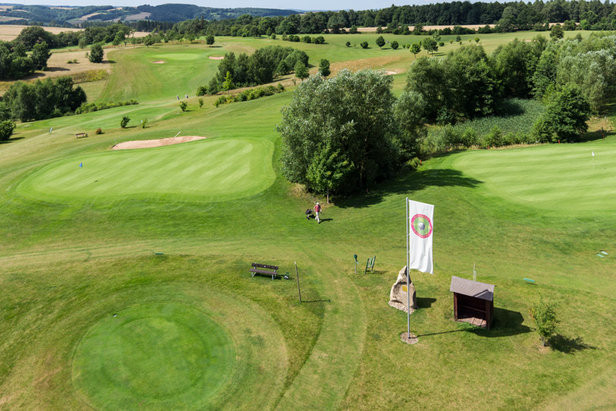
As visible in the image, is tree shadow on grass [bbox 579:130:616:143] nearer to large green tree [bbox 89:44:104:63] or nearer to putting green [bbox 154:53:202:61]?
putting green [bbox 154:53:202:61]

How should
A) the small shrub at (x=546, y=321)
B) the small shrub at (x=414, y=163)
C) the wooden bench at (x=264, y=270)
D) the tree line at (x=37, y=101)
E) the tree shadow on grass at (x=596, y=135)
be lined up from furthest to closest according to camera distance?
the tree line at (x=37, y=101) < the tree shadow on grass at (x=596, y=135) < the small shrub at (x=414, y=163) < the wooden bench at (x=264, y=270) < the small shrub at (x=546, y=321)

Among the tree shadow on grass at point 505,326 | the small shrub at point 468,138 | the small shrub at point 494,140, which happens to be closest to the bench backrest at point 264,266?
the tree shadow on grass at point 505,326

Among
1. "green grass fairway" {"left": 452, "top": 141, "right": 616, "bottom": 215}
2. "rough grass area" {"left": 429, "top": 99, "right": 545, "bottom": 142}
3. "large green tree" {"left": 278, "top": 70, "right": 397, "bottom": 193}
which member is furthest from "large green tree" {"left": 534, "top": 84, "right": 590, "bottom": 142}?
"large green tree" {"left": 278, "top": 70, "right": 397, "bottom": 193}

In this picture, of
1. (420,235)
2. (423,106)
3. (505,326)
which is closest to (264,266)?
(420,235)

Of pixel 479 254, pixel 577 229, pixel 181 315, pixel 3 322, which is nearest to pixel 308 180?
pixel 479 254

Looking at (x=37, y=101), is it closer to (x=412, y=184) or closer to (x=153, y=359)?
(x=412, y=184)

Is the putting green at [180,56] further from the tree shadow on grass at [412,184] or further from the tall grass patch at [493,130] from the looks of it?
the tree shadow on grass at [412,184]

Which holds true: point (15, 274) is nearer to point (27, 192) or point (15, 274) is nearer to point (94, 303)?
point (94, 303)
